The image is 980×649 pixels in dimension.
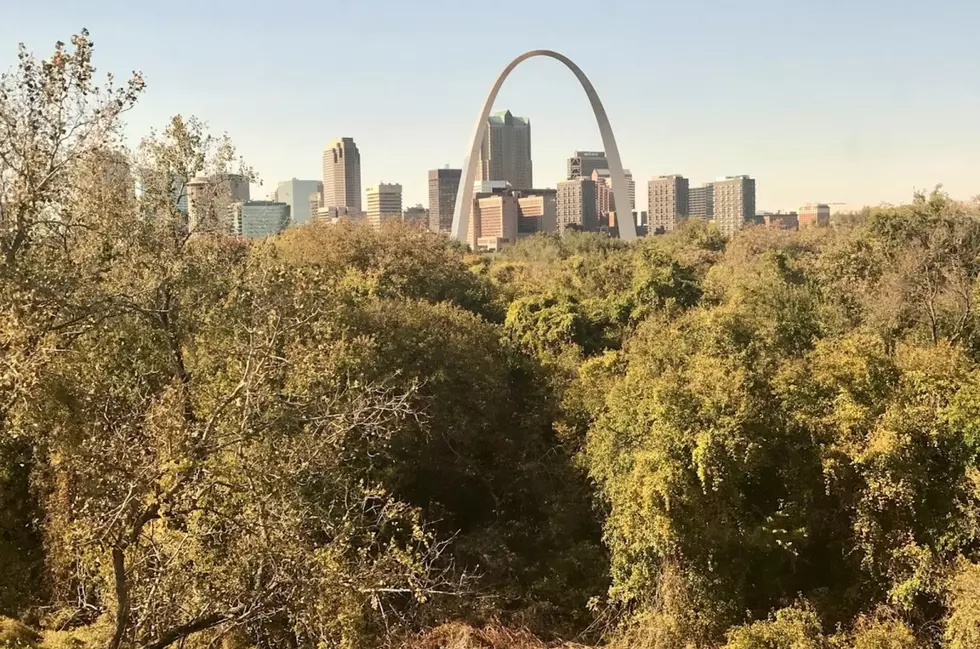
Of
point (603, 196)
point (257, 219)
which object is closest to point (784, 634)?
point (257, 219)

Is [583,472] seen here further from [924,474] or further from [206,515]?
[206,515]

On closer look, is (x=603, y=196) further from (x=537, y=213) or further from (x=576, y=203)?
(x=537, y=213)

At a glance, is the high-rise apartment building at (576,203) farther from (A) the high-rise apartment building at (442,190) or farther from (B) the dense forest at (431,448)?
(B) the dense forest at (431,448)

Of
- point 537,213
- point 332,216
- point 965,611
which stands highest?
point 537,213

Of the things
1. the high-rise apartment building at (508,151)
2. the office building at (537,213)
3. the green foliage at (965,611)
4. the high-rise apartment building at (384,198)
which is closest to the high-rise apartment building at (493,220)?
the office building at (537,213)

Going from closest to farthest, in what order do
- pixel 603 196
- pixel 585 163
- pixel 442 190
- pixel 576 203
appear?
pixel 576 203
pixel 442 190
pixel 603 196
pixel 585 163

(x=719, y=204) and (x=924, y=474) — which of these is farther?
(x=719, y=204)

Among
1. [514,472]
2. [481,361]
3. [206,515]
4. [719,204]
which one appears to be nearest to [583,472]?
[514,472]
